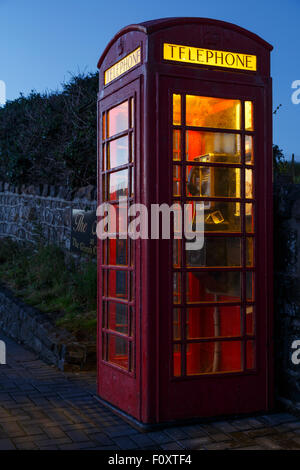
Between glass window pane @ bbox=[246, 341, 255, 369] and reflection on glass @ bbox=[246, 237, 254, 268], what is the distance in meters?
0.67

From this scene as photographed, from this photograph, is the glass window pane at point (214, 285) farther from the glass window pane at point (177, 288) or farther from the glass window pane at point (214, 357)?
the glass window pane at point (214, 357)

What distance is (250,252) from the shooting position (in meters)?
4.61

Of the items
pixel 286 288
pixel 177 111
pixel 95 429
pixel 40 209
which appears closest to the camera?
pixel 95 429

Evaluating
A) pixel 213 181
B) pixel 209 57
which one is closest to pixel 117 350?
pixel 213 181

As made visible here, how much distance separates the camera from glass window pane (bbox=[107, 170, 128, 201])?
4707mm

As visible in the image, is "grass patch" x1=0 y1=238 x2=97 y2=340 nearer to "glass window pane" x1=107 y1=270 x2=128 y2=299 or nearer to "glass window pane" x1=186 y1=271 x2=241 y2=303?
"glass window pane" x1=107 y1=270 x2=128 y2=299

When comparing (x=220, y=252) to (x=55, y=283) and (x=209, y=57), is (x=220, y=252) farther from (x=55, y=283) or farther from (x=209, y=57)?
(x=55, y=283)

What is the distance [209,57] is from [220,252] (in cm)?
164

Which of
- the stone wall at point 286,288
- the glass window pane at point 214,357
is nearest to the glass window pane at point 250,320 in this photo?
the glass window pane at point 214,357

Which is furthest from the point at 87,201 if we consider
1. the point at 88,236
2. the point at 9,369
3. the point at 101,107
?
the point at 101,107

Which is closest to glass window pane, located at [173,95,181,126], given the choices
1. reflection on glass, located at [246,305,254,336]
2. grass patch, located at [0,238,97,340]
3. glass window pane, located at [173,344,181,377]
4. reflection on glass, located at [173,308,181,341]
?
reflection on glass, located at [173,308,181,341]

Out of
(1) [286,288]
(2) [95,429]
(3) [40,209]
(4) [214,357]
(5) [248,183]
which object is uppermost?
(3) [40,209]

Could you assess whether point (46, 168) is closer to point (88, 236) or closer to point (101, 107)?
point (88, 236)

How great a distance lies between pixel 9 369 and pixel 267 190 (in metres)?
3.72
